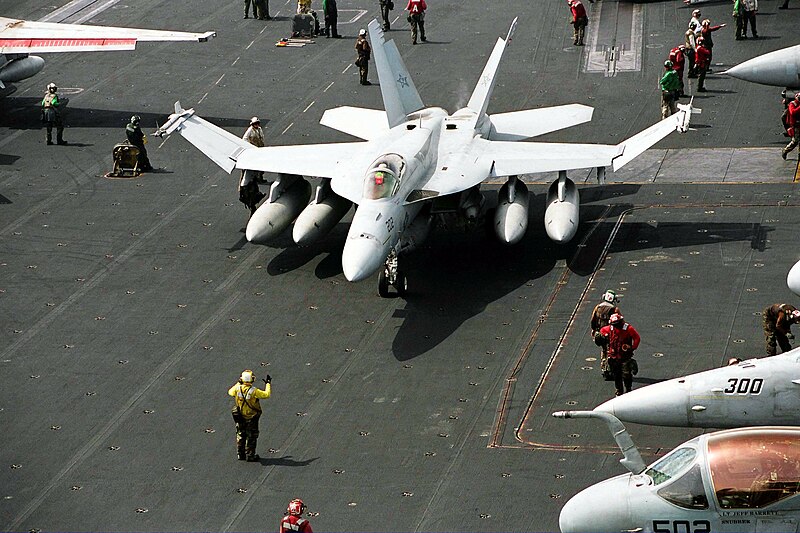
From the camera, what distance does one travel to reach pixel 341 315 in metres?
25.6

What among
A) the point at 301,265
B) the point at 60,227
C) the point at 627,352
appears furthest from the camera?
the point at 60,227

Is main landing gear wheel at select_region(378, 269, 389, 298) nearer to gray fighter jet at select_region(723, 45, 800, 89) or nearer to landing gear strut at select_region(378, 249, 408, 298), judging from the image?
landing gear strut at select_region(378, 249, 408, 298)

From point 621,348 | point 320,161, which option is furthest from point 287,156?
point 621,348

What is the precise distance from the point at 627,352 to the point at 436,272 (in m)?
6.82

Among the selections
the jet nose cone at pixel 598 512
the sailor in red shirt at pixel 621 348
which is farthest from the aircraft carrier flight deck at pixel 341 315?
the jet nose cone at pixel 598 512

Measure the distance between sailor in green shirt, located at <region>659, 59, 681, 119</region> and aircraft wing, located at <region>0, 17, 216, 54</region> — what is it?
12.9 m

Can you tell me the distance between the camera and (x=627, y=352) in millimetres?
21250

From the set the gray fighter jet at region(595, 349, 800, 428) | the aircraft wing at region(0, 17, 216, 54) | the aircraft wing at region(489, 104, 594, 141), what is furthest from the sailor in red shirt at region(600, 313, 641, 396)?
the aircraft wing at region(0, 17, 216, 54)

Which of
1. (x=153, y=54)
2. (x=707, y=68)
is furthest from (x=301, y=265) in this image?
(x=153, y=54)

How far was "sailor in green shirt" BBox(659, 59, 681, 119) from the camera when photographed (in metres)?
35.4

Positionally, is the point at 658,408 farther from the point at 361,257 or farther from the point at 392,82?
the point at 392,82

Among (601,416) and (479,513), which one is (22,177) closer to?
(479,513)

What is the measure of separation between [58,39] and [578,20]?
16755 millimetres

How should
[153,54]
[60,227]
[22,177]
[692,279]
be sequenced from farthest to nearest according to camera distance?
[153,54], [22,177], [60,227], [692,279]
